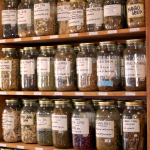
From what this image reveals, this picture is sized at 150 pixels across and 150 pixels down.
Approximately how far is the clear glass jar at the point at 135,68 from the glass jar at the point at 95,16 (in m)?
0.27

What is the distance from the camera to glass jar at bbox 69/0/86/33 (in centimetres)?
198

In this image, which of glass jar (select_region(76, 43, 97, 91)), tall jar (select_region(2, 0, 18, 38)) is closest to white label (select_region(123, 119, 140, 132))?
glass jar (select_region(76, 43, 97, 91))

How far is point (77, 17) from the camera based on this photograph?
6.48ft

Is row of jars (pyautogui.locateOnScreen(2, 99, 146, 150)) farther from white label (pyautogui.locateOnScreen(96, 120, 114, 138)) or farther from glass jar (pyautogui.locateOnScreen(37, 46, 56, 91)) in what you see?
glass jar (pyautogui.locateOnScreen(37, 46, 56, 91))

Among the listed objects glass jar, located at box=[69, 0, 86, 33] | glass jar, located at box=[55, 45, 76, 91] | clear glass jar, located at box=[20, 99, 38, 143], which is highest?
glass jar, located at box=[69, 0, 86, 33]

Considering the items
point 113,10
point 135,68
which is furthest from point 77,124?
point 113,10

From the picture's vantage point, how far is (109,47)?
6.30ft

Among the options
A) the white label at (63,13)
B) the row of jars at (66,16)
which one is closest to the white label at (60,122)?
the row of jars at (66,16)

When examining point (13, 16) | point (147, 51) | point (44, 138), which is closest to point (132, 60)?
point (147, 51)

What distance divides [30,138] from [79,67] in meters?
0.69

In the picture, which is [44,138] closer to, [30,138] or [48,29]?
[30,138]

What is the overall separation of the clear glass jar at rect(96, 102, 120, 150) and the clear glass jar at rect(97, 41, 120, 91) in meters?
0.12

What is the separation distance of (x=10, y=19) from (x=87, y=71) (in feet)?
2.63

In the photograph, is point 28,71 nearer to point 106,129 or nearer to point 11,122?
point 11,122
